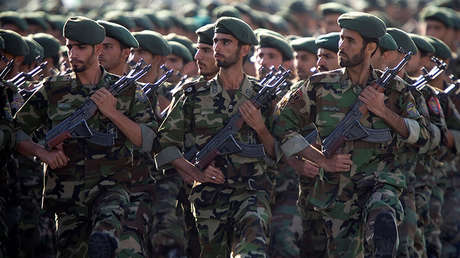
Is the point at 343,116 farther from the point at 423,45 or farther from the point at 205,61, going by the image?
the point at 423,45

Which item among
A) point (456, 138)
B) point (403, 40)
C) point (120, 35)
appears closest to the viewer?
point (120, 35)

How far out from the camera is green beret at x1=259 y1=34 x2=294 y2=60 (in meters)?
14.7

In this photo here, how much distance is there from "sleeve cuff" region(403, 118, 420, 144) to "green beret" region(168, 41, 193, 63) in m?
4.47

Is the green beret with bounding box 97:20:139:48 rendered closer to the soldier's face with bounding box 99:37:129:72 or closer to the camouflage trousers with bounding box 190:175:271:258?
the soldier's face with bounding box 99:37:129:72

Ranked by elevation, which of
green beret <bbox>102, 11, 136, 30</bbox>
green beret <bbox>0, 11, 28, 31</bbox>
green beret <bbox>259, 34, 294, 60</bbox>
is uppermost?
green beret <bbox>259, 34, 294, 60</bbox>

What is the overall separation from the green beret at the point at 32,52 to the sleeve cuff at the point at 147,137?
2971 millimetres

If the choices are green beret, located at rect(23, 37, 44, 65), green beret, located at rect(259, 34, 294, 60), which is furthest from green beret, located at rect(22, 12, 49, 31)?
green beret, located at rect(259, 34, 294, 60)

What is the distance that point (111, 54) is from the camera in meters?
12.8

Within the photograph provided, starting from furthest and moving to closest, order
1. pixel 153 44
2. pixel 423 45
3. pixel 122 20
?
pixel 122 20
pixel 423 45
pixel 153 44

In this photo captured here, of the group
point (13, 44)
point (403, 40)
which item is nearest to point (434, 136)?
point (403, 40)

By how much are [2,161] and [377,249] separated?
3706 millimetres

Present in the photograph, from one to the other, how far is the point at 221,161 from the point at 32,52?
3618 mm

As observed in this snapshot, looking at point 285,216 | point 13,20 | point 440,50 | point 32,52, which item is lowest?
point 13,20

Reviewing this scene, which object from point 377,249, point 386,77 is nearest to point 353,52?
point 386,77
